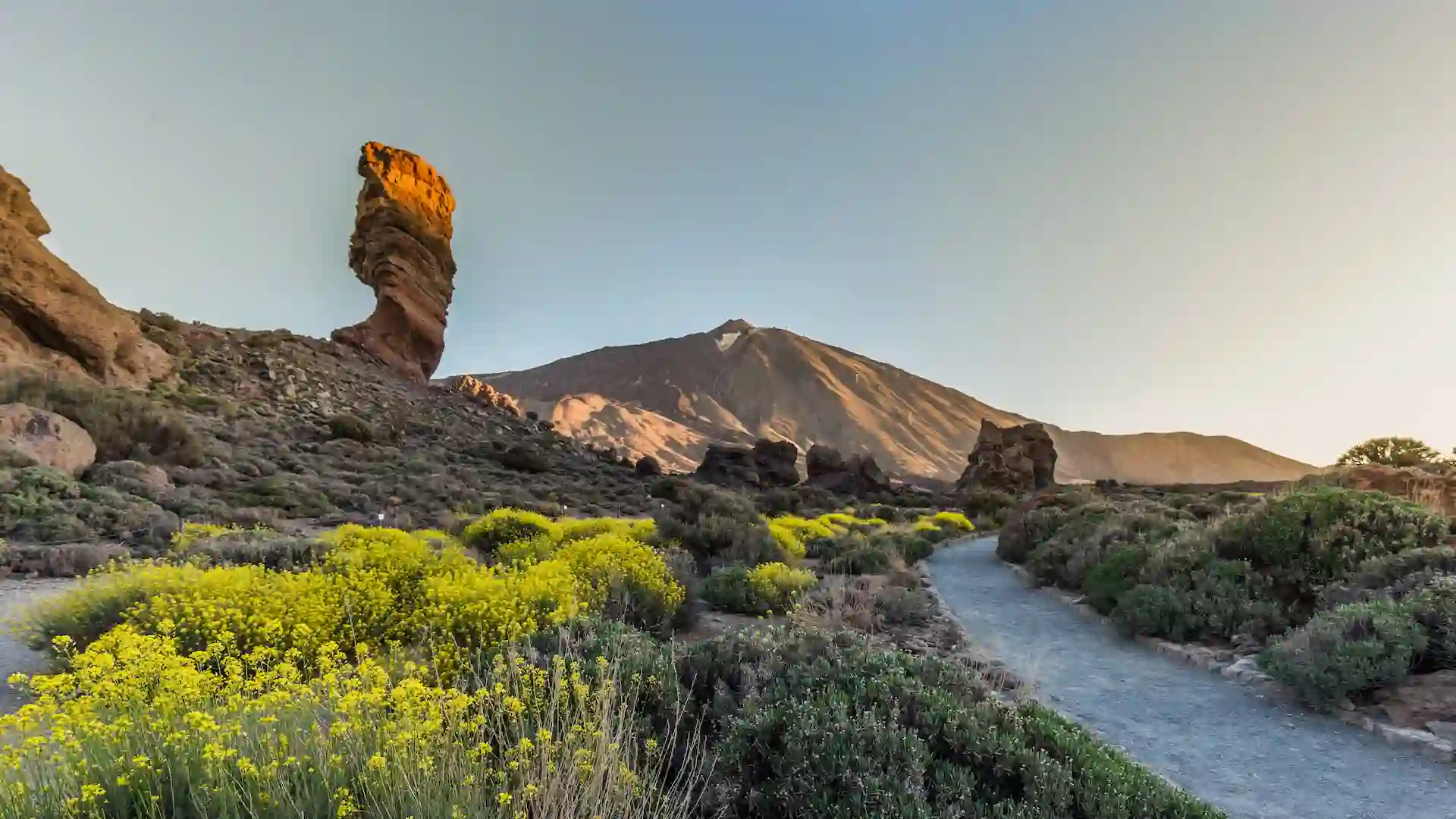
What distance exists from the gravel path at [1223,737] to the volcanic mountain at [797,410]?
96416mm

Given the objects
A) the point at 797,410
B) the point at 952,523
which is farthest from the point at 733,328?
the point at 952,523

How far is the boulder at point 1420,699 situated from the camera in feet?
17.1

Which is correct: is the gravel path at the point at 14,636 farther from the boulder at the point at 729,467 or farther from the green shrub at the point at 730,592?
the boulder at the point at 729,467

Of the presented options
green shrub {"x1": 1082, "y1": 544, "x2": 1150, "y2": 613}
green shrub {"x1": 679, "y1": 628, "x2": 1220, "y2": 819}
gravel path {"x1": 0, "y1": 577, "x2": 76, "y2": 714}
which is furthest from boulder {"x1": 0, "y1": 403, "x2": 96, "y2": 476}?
green shrub {"x1": 1082, "y1": 544, "x2": 1150, "y2": 613}

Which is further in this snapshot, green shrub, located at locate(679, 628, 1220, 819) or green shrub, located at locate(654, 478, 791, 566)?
green shrub, located at locate(654, 478, 791, 566)

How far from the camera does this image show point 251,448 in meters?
21.8

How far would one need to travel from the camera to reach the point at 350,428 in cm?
2886

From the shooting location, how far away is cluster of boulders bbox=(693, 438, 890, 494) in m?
39.8

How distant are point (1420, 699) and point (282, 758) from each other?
787 centimetres

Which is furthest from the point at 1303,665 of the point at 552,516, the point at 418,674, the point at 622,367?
the point at 622,367

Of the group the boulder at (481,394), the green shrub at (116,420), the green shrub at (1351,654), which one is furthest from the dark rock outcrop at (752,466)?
the green shrub at (1351,654)

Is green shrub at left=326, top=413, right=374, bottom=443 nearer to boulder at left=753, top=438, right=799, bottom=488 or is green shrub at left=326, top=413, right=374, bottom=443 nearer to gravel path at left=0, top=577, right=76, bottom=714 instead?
boulder at left=753, top=438, right=799, bottom=488

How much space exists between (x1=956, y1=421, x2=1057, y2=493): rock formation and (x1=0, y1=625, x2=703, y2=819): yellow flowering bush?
43.5 meters

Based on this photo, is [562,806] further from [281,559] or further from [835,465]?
[835,465]
